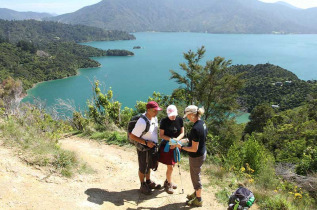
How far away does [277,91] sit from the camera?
60656mm

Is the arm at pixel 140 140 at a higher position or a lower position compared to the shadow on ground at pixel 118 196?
higher

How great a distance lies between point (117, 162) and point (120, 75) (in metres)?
81.3

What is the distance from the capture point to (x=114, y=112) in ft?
33.1

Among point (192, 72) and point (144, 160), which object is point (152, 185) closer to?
point (144, 160)

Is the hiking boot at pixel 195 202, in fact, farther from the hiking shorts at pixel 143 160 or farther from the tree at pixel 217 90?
the tree at pixel 217 90

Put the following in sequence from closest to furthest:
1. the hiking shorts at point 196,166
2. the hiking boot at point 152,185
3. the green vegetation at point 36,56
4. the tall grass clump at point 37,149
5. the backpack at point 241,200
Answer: the backpack at point 241,200
the hiking shorts at point 196,166
the hiking boot at point 152,185
the tall grass clump at point 37,149
the green vegetation at point 36,56

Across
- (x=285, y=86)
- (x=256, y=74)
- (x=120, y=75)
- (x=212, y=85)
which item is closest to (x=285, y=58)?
(x=256, y=74)

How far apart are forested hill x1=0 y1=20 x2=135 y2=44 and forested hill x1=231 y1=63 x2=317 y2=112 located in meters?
132

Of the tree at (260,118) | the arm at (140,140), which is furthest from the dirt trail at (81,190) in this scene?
the tree at (260,118)

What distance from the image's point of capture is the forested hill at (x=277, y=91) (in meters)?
54.9

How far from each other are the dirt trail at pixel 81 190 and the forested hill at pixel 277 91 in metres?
50.2

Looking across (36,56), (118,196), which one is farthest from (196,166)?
(36,56)

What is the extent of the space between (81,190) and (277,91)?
213 feet

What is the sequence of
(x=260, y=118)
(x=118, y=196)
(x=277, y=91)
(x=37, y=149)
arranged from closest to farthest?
1. (x=118, y=196)
2. (x=37, y=149)
3. (x=260, y=118)
4. (x=277, y=91)
